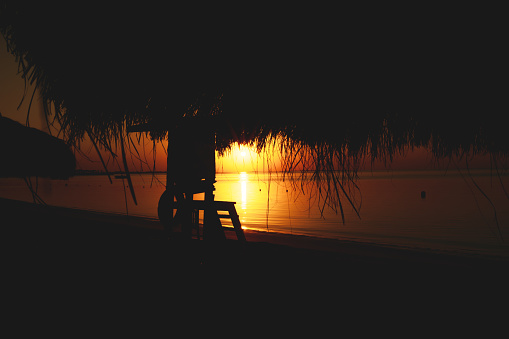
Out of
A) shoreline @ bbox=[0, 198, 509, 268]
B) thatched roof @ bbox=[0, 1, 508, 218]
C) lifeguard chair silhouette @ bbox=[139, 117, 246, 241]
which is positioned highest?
thatched roof @ bbox=[0, 1, 508, 218]

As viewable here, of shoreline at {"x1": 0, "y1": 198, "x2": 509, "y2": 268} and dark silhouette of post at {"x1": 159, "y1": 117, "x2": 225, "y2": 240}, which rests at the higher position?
dark silhouette of post at {"x1": 159, "y1": 117, "x2": 225, "y2": 240}

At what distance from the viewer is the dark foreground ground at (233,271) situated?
2129 millimetres

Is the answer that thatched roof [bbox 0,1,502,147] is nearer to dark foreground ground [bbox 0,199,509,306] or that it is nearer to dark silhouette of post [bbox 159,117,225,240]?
dark silhouette of post [bbox 159,117,225,240]

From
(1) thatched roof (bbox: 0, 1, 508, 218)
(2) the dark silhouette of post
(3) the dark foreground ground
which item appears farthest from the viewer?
(2) the dark silhouette of post

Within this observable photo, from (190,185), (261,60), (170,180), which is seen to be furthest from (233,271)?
(261,60)

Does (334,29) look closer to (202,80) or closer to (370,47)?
(370,47)

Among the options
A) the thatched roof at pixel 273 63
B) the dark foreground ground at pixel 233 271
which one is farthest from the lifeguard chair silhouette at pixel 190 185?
the thatched roof at pixel 273 63

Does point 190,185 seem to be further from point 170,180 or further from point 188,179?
point 170,180

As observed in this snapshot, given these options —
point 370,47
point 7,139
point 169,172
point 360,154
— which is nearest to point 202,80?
point 370,47

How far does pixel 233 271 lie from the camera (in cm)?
247

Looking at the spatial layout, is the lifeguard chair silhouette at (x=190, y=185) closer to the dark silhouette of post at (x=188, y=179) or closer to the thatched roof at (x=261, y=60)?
the dark silhouette of post at (x=188, y=179)

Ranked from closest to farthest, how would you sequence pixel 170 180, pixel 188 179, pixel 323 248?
pixel 188 179, pixel 170 180, pixel 323 248

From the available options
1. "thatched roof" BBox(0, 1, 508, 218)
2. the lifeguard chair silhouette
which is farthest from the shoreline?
"thatched roof" BBox(0, 1, 508, 218)

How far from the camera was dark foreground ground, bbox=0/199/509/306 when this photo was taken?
83.8 inches
